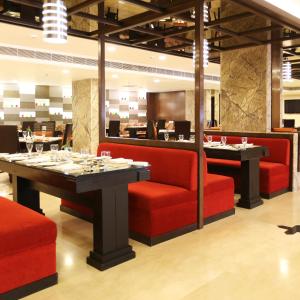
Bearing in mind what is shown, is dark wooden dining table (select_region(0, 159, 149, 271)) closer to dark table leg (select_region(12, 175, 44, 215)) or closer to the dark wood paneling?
dark table leg (select_region(12, 175, 44, 215))

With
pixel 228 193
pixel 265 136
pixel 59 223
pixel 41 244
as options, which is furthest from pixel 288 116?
pixel 41 244

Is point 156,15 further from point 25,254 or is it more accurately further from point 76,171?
point 25,254

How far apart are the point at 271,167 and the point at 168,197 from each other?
8.17ft

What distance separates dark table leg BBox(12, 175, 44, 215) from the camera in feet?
13.4

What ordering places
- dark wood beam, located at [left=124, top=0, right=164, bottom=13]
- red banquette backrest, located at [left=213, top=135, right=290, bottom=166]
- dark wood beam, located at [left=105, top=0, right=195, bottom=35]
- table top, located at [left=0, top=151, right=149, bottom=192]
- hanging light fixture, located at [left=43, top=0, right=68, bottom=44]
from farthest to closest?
red banquette backrest, located at [left=213, top=135, right=290, bottom=166] → dark wood beam, located at [left=124, top=0, right=164, bottom=13] → dark wood beam, located at [left=105, top=0, right=195, bottom=35] → hanging light fixture, located at [left=43, top=0, right=68, bottom=44] → table top, located at [left=0, top=151, right=149, bottom=192]

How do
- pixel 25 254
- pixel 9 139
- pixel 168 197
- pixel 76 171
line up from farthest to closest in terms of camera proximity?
pixel 9 139, pixel 168 197, pixel 76 171, pixel 25 254

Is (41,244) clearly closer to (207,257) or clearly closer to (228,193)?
(207,257)

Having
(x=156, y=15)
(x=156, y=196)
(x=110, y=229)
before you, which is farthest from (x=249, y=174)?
(x=110, y=229)

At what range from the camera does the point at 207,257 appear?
10.3ft

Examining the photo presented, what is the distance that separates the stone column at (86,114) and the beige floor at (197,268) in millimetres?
7465

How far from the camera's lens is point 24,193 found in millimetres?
4160

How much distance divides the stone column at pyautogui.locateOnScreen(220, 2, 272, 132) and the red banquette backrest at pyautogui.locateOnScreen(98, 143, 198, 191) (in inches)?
114

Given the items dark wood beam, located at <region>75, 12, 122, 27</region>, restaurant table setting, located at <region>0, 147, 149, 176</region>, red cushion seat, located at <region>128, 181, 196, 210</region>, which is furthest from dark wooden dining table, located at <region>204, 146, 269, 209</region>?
dark wood beam, located at <region>75, 12, 122, 27</region>

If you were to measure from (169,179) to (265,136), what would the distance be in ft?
8.80
